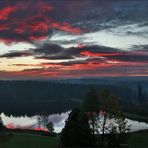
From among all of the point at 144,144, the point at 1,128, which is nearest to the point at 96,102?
the point at 144,144

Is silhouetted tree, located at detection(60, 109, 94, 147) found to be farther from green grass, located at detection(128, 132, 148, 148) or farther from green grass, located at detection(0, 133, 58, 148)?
green grass, located at detection(128, 132, 148, 148)

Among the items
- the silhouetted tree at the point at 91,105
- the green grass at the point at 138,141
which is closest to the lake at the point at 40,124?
the green grass at the point at 138,141

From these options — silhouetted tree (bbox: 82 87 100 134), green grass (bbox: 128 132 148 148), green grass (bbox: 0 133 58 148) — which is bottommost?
green grass (bbox: 128 132 148 148)

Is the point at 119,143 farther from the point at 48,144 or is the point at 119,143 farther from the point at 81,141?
the point at 48,144

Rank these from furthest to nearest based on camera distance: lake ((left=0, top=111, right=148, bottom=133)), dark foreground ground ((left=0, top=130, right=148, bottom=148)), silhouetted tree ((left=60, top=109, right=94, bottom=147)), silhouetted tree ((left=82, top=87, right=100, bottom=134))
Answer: lake ((left=0, top=111, right=148, bottom=133)) < silhouetted tree ((left=82, top=87, right=100, bottom=134)) < dark foreground ground ((left=0, top=130, right=148, bottom=148)) < silhouetted tree ((left=60, top=109, right=94, bottom=147))

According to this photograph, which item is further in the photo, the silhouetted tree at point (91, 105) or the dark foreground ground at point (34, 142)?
the silhouetted tree at point (91, 105)

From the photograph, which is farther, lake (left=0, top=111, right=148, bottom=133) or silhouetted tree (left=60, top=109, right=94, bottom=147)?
lake (left=0, top=111, right=148, bottom=133)

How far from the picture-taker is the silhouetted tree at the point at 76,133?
5491cm

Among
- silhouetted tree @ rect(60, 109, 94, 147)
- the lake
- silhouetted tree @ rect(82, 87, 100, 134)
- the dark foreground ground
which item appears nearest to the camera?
silhouetted tree @ rect(60, 109, 94, 147)

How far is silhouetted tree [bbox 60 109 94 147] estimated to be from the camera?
2162 inches

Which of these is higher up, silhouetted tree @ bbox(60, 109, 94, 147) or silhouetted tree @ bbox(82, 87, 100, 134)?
silhouetted tree @ bbox(82, 87, 100, 134)

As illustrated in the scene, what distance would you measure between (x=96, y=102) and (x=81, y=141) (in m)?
9.19

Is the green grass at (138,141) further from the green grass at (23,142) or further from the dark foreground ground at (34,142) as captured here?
the green grass at (23,142)

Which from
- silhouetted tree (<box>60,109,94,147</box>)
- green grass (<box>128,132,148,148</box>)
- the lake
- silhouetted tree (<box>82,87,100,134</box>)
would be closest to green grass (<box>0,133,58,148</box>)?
silhouetted tree (<box>60,109,94,147</box>)
